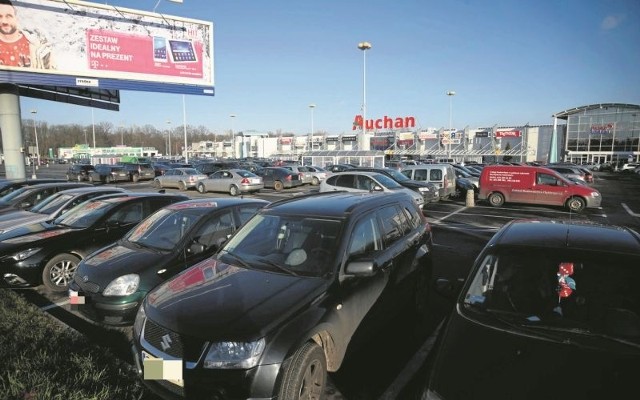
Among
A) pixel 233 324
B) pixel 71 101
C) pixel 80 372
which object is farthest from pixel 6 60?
pixel 233 324

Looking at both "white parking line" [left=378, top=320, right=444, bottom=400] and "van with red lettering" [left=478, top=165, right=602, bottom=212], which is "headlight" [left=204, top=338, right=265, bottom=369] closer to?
"white parking line" [left=378, top=320, right=444, bottom=400]

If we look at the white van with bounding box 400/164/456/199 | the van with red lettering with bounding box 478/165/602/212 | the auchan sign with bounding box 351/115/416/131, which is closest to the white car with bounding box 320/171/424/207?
the white van with bounding box 400/164/456/199

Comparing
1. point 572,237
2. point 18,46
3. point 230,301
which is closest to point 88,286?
point 230,301

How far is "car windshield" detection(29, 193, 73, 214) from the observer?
878cm

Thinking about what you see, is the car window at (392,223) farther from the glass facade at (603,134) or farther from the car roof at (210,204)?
the glass facade at (603,134)

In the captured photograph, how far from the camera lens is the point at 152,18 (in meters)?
21.2

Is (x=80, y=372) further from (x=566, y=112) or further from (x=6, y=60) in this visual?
(x=566, y=112)

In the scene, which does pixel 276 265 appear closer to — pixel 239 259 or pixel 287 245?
pixel 287 245

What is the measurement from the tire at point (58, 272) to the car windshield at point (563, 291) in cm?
639

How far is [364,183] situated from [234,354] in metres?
12.1

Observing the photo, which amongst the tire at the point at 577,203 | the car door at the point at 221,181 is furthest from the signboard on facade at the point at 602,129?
the car door at the point at 221,181

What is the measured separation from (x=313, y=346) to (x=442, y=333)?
39.9 inches

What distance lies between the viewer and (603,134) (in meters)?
61.7

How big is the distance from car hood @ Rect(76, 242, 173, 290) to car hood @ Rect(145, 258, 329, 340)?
1206 millimetres
